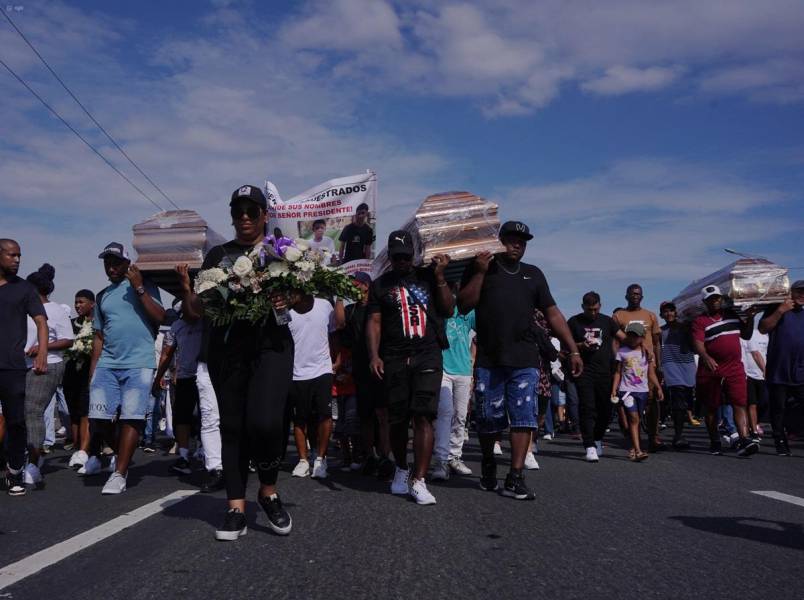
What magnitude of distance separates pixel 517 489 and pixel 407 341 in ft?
4.72

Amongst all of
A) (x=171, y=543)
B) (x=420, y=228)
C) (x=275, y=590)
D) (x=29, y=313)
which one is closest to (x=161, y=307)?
(x=29, y=313)

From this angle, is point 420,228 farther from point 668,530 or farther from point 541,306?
point 668,530

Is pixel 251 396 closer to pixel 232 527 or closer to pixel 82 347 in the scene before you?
pixel 232 527

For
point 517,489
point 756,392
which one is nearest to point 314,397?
point 517,489

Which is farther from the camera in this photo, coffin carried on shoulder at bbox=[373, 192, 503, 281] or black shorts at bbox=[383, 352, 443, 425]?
coffin carried on shoulder at bbox=[373, 192, 503, 281]

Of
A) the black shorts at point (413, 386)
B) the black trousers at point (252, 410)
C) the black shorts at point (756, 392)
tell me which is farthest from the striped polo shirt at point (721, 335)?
the black trousers at point (252, 410)

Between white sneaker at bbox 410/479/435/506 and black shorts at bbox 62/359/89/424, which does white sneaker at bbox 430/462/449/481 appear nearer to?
white sneaker at bbox 410/479/435/506

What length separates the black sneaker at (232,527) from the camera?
15.6ft

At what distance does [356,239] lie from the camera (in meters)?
11.1

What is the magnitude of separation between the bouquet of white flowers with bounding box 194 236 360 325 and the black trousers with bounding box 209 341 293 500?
11.4 inches

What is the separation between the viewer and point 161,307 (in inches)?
293

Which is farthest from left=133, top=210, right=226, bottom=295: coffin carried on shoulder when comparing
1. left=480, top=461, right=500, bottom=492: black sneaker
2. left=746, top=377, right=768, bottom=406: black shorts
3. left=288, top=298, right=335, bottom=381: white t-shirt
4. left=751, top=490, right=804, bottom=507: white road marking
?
left=746, top=377, right=768, bottom=406: black shorts

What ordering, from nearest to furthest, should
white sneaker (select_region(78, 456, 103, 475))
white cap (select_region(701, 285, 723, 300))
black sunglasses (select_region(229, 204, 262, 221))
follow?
1. black sunglasses (select_region(229, 204, 262, 221))
2. white sneaker (select_region(78, 456, 103, 475))
3. white cap (select_region(701, 285, 723, 300))

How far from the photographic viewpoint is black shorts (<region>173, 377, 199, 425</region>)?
8438 millimetres
